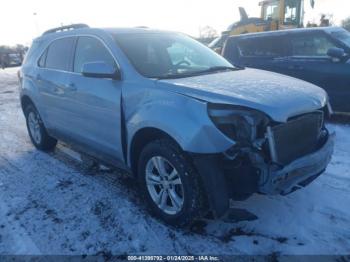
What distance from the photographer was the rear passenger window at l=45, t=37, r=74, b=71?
437cm

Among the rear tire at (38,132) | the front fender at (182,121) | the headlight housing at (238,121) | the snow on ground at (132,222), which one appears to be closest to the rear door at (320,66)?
the snow on ground at (132,222)

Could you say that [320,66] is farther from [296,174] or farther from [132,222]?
[132,222]

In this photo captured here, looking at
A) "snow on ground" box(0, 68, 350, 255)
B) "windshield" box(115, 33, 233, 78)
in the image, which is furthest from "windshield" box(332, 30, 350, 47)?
"windshield" box(115, 33, 233, 78)

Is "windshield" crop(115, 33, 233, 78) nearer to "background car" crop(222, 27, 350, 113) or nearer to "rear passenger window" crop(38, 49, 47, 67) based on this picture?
"rear passenger window" crop(38, 49, 47, 67)

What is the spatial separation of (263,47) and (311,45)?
1.08 m

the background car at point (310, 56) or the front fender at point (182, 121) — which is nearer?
the front fender at point (182, 121)

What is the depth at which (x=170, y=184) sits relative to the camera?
10.2 ft

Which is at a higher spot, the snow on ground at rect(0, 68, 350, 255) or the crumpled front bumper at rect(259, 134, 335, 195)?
the crumpled front bumper at rect(259, 134, 335, 195)

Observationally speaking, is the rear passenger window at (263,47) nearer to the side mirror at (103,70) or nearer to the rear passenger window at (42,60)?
the rear passenger window at (42,60)

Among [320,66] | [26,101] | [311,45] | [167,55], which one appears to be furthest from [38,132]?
[311,45]

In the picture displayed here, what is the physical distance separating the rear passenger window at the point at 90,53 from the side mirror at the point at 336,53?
450 centimetres

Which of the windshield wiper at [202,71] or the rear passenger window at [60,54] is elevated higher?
the rear passenger window at [60,54]

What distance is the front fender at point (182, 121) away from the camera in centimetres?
260

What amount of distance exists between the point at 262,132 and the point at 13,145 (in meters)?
4.88
